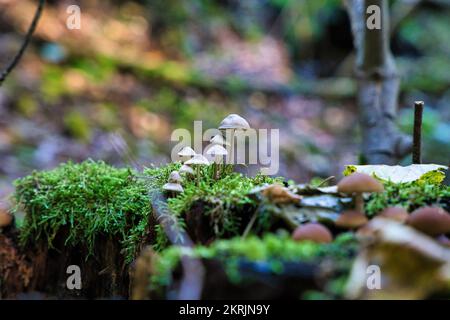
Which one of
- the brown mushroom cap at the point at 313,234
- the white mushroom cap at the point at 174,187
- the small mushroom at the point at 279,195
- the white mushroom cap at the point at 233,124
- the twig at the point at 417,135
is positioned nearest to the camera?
the brown mushroom cap at the point at 313,234

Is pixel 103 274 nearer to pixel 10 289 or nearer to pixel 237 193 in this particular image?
pixel 10 289

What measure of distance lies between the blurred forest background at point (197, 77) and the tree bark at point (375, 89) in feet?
6.78

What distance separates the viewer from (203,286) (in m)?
1.51

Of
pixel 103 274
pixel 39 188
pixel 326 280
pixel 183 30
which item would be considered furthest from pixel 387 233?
pixel 183 30

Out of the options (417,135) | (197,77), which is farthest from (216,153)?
(197,77)

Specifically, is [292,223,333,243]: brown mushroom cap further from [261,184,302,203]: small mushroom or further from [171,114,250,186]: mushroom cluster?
[171,114,250,186]: mushroom cluster

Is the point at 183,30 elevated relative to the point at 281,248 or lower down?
elevated

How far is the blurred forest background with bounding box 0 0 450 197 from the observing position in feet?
20.6

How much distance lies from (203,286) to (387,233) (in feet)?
1.96

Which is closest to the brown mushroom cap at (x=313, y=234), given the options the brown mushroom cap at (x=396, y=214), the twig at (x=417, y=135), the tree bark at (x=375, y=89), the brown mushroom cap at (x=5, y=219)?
the brown mushroom cap at (x=396, y=214)

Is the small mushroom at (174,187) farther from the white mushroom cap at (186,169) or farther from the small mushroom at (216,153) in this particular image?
the small mushroom at (216,153)

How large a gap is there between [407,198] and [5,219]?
7.12 feet

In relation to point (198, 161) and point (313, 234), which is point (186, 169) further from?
point (313, 234)

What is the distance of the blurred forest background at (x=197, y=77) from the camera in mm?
6289
